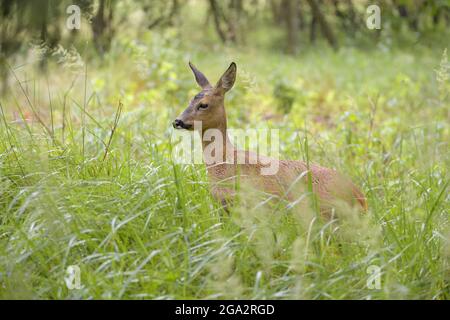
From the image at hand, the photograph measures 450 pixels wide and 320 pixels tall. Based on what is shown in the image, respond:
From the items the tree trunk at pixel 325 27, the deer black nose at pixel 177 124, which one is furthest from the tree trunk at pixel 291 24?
the deer black nose at pixel 177 124

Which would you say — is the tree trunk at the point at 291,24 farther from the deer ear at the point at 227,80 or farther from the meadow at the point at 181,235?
the deer ear at the point at 227,80

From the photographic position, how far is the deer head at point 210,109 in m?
4.12

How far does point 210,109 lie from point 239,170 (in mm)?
649

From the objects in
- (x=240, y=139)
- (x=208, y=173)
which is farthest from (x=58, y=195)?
(x=240, y=139)

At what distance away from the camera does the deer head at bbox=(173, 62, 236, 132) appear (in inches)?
162

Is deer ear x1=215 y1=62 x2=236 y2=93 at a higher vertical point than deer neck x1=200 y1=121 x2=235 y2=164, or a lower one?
higher

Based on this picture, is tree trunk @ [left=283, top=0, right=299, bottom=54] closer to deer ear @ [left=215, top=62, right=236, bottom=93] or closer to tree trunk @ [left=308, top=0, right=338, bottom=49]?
tree trunk @ [left=308, top=0, right=338, bottom=49]

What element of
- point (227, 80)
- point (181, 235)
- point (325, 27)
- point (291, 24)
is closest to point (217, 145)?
point (227, 80)

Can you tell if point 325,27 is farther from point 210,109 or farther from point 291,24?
point 210,109

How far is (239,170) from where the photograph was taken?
143 inches

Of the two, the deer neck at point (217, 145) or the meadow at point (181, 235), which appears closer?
the meadow at point (181, 235)

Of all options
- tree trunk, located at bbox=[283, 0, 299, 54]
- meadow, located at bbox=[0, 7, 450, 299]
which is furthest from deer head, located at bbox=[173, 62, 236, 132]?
tree trunk, located at bbox=[283, 0, 299, 54]

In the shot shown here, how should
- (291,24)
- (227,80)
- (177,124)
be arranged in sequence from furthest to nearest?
1. (291,24)
2. (227,80)
3. (177,124)
